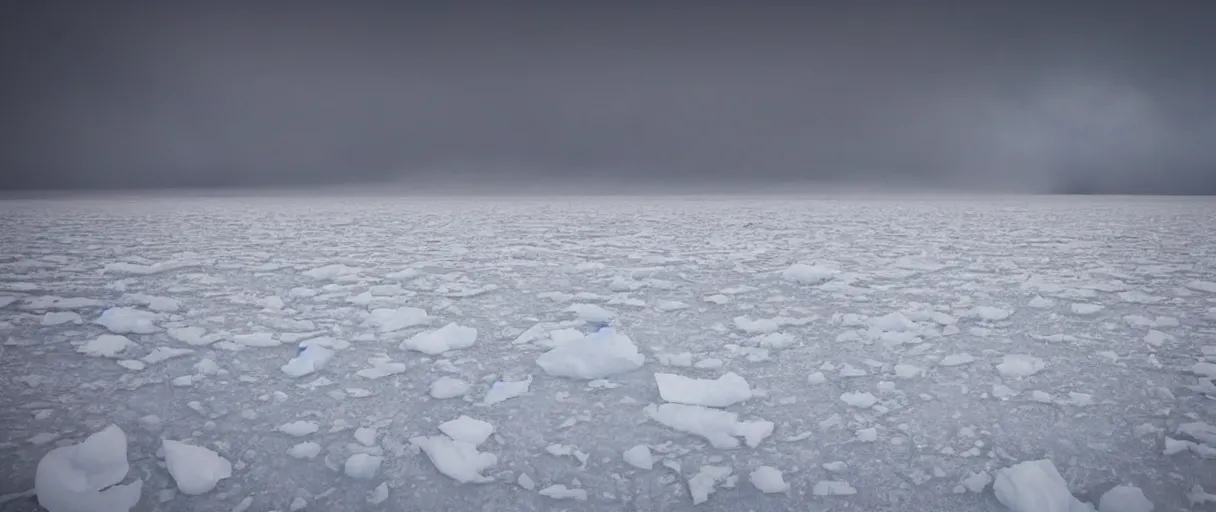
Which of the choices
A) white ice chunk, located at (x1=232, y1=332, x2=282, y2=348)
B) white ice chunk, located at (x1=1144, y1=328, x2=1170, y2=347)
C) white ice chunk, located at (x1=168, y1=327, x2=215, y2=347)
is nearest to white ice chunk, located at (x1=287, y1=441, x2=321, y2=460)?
white ice chunk, located at (x1=232, y1=332, x2=282, y2=348)

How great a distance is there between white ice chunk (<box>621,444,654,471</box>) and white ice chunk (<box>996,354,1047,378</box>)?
1.68 m

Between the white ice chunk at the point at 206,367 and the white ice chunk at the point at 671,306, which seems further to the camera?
the white ice chunk at the point at 671,306

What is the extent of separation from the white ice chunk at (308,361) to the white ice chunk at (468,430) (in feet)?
2.79

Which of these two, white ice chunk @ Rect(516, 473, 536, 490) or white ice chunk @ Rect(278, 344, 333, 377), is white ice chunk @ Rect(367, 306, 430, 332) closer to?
white ice chunk @ Rect(278, 344, 333, 377)

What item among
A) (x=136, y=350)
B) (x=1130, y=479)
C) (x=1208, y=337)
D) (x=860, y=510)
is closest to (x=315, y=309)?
(x=136, y=350)

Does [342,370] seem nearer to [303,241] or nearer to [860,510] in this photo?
[860,510]

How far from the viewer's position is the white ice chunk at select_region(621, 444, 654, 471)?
1.73 m

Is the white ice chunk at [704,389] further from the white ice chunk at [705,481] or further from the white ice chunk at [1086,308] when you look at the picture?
the white ice chunk at [1086,308]

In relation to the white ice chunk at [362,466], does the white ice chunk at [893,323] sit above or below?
above

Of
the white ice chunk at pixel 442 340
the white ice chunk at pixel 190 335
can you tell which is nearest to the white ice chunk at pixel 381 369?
the white ice chunk at pixel 442 340

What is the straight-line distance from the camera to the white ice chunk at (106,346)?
2544 mm

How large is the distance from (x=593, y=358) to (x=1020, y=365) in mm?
1897

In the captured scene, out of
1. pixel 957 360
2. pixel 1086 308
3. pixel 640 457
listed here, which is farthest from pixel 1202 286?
pixel 640 457

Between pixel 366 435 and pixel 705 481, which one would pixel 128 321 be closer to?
pixel 366 435
